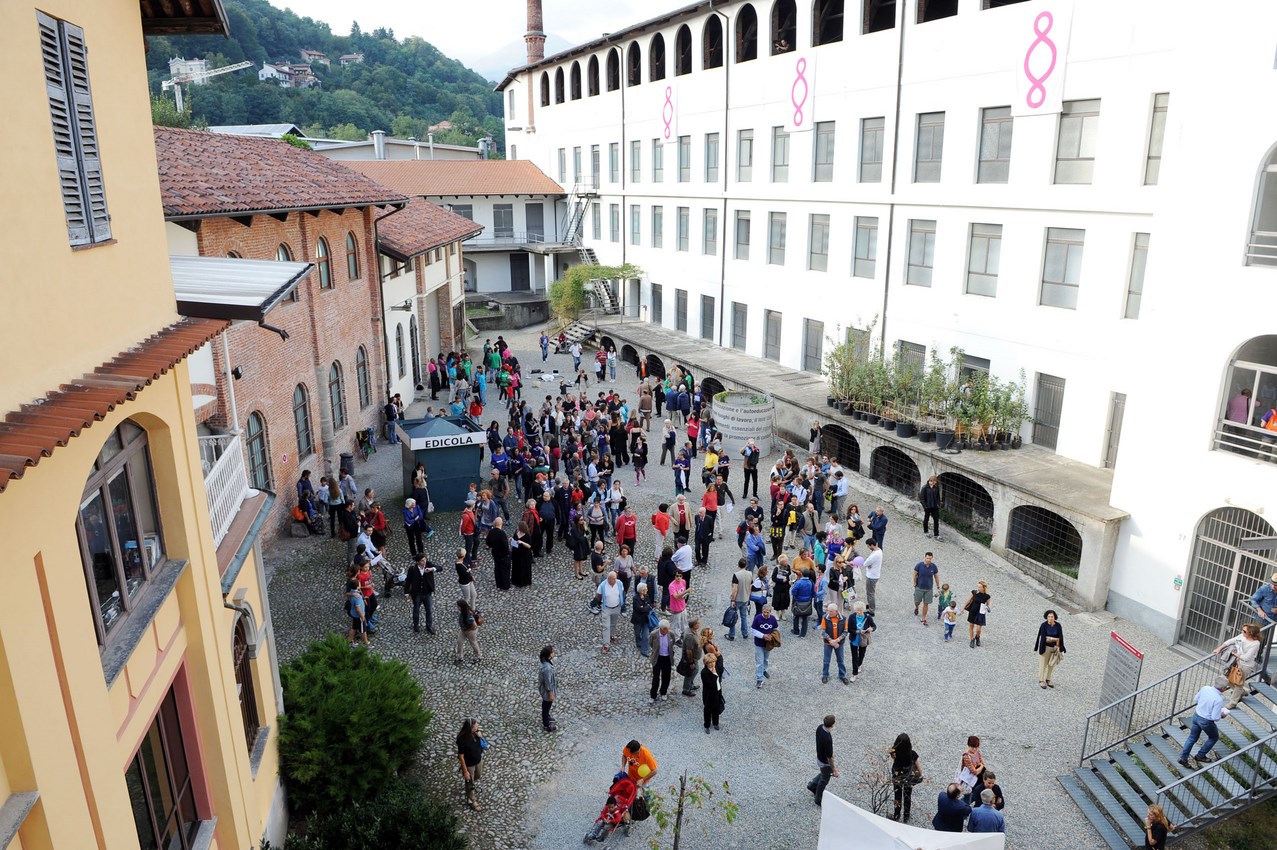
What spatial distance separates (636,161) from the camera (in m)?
38.3

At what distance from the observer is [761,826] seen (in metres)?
10.7

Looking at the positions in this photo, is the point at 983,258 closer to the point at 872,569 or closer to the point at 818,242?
the point at 818,242

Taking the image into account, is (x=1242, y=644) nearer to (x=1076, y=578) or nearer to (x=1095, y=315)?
(x=1076, y=578)

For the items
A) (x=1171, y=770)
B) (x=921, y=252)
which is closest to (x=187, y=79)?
(x=921, y=252)

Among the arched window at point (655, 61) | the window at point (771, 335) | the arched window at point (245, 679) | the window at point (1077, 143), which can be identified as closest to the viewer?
the arched window at point (245, 679)

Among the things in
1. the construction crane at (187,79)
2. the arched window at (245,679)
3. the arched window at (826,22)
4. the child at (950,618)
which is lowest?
the child at (950,618)

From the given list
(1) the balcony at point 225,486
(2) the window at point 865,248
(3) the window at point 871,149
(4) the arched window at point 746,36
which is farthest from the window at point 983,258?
(1) the balcony at point 225,486

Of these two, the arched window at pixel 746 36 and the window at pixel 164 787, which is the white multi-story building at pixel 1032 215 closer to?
the arched window at pixel 746 36

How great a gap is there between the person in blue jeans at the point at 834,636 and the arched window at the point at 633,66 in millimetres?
29855

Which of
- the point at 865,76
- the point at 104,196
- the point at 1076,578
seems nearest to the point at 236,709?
the point at 104,196

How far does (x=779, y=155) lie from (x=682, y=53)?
8531 mm

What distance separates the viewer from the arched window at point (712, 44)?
32.0 m

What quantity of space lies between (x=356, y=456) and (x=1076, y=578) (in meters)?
17.4

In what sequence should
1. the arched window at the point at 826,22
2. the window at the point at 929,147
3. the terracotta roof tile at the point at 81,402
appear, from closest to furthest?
the terracotta roof tile at the point at 81,402 < the window at the point at 929,147 < the arched window at the point at 826,22
